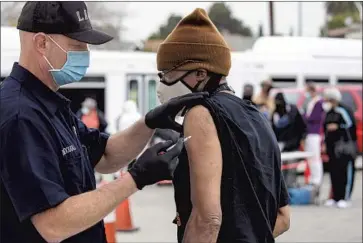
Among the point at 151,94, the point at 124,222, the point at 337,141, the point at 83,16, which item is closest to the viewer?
the point at 83,16

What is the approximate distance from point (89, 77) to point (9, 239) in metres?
13.3

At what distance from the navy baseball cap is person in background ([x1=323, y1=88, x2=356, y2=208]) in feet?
26.7

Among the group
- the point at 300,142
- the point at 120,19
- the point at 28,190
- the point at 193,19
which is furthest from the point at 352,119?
the point at 120,19

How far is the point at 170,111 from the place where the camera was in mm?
2957

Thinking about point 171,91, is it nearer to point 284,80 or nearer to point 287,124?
point 287,124

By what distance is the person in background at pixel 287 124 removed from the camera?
11.6m

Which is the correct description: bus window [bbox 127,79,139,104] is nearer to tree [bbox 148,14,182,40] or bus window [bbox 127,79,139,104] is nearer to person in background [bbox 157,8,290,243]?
tree [bbox 148,14,182,40]

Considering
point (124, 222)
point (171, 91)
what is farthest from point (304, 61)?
point (171, 91)

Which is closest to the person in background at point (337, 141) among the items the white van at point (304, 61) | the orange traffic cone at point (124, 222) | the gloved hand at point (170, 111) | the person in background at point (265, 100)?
the person in background at point (265, 100)

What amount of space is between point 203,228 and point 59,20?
95 cm

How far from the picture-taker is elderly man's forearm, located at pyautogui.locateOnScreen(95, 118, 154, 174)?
10.9ft

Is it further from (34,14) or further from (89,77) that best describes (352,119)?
(34,14)

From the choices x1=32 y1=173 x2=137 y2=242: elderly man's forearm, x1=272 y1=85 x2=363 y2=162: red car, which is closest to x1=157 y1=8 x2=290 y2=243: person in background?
x1=32 y1=173 x2=137 y2=242: elderly man's forearm

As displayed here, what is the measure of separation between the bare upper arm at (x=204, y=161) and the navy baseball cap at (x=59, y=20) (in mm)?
502
